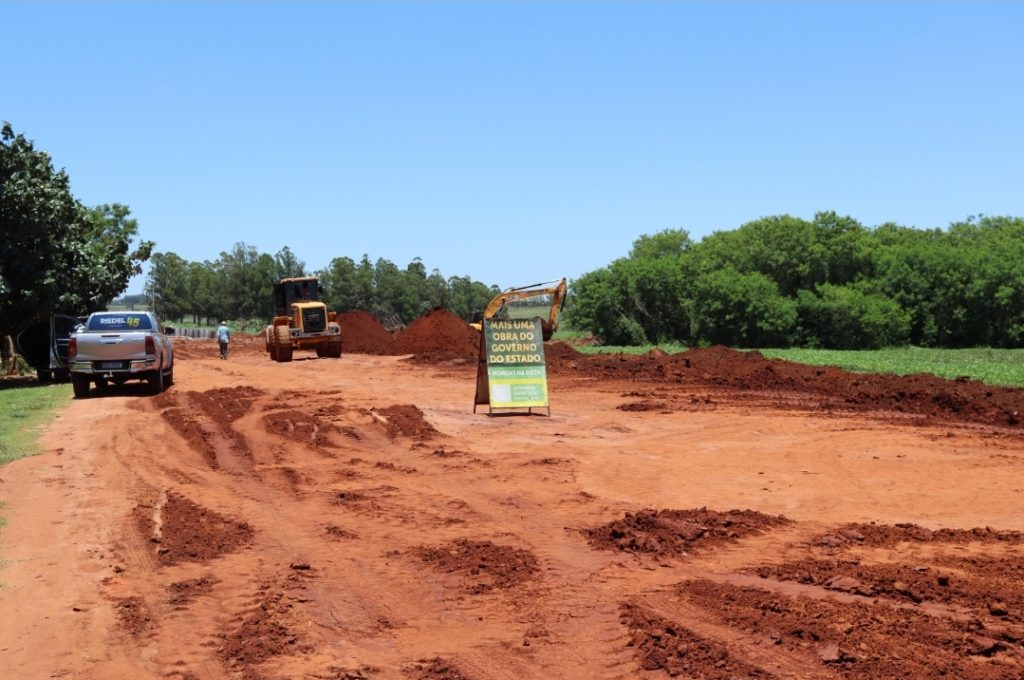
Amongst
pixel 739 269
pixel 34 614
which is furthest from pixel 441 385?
pixel 739 269

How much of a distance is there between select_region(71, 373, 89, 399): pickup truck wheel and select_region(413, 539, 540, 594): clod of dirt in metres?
17.1

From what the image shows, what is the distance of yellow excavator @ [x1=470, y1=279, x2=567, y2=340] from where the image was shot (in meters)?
37.9

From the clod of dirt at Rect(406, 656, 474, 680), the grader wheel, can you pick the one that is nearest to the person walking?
the grader wheel

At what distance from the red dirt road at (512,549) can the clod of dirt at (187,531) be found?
4 centimetres

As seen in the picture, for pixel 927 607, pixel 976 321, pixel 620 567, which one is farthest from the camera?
pixel 976 321

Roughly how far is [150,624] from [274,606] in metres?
0.82

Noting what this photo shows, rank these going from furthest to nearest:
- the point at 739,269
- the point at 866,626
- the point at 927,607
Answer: the point at 739,269, the point at 927,607, the point at 866,626

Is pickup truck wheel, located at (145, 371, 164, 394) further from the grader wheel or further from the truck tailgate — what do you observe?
the grader wheel

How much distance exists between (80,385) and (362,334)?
99.0ft

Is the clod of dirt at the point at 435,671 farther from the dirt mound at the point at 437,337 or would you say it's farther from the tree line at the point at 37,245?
the dirt mound at the point at 437,337

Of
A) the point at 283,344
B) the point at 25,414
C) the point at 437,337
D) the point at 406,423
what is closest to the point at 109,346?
the point at 25,414

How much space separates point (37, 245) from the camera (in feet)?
86.3

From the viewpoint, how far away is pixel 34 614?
6.75 m

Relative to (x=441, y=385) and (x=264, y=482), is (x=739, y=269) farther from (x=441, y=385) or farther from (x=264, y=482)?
(x=264, y=482)
